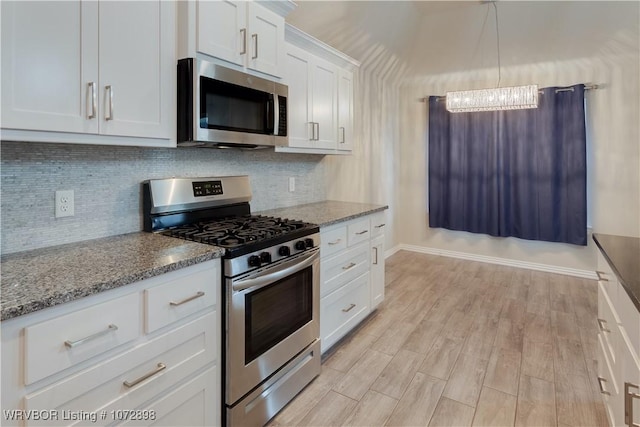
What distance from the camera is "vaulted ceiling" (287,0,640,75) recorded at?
332cm

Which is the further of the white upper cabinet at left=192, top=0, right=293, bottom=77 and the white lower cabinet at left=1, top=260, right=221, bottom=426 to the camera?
the white upper cabinet at left=192, top=0, right=293, bottom=77

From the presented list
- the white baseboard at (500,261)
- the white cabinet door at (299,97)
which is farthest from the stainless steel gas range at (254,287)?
the white baseboard at (500,261)

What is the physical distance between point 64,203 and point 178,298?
0.73 meters

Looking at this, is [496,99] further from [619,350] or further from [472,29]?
[619,350]

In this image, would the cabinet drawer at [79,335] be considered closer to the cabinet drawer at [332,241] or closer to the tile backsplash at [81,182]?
the tile backsplash at [81,182]

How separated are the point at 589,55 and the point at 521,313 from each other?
2.99 meters

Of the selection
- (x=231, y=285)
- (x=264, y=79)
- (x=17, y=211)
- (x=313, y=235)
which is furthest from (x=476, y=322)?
(x=17, y=211)

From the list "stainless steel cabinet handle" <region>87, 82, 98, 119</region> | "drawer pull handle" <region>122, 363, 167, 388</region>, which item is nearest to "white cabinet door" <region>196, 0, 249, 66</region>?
"stainless steel cabinet handle" <region>87, 82, 98, 119</region>

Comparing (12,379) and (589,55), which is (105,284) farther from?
(589,55)

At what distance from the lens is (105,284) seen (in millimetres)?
1145

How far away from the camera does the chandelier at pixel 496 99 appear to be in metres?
3.16

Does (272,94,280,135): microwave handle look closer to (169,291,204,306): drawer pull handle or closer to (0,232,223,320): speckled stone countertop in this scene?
(0,232,223,320): speckled stone countertop

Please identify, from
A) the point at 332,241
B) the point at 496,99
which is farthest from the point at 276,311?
the point at 496,99

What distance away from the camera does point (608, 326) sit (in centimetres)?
168
